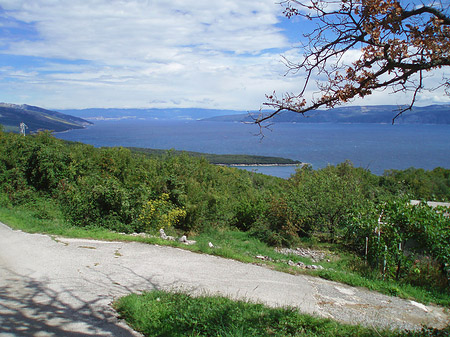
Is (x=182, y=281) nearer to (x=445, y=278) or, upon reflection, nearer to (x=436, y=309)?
(x=436, y=309)

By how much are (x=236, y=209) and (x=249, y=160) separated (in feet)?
245

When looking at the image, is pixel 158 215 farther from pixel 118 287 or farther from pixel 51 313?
pixel 51 313

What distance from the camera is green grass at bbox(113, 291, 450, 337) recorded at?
433 cm

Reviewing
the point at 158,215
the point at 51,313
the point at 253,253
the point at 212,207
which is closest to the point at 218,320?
the point at 51,313

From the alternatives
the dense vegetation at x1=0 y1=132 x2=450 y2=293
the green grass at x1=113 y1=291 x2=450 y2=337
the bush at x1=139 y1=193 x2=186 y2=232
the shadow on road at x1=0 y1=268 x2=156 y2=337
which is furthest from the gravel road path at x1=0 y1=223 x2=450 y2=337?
the bush at x1=139 y1=193 x2=186 y2=232

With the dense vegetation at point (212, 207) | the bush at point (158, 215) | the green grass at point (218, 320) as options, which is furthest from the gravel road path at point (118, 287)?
the bush at point (158, 215)

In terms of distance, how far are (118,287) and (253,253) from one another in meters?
5.13

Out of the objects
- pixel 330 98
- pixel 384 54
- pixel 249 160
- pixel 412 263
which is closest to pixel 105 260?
pixel 330 98

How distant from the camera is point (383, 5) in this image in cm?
364

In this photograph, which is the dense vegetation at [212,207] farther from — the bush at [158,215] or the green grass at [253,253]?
the green grass at [253,253]

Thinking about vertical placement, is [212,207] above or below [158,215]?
below

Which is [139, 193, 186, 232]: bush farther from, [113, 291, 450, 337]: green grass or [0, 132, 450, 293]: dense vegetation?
[113, 291, 450, 337]: green grass

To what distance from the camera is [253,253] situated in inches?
406

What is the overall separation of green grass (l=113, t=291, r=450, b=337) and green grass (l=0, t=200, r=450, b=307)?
2.73 metres
